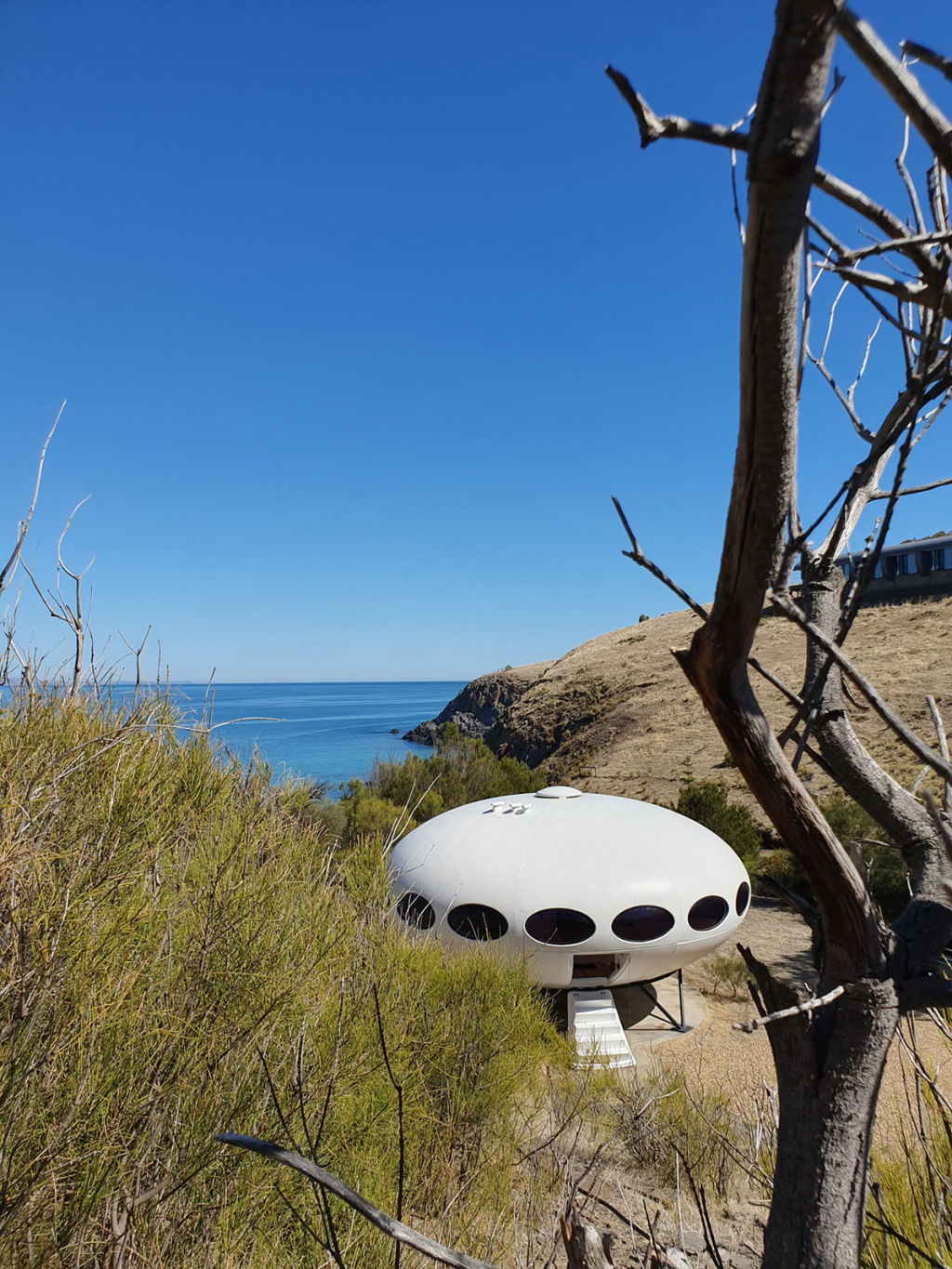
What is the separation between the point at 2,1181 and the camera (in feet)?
7.44

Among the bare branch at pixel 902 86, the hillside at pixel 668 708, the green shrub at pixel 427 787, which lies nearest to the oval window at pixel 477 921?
the green shrub at pixel 427 787

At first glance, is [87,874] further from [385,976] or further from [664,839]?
[664,839]

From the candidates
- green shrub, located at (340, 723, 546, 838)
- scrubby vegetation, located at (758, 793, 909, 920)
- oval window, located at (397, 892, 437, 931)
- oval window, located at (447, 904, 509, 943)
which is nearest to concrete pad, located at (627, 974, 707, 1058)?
scrubby vegetation, located at (758, 793, 909, 920)

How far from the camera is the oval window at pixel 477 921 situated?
28.2ft

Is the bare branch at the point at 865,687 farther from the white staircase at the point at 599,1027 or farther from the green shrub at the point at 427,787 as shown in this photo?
the green shrub at the point at 427,787

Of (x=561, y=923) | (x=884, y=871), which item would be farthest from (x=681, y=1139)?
(x=884, y=871)

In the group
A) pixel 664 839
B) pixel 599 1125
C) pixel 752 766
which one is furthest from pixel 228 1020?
pixel 664 839

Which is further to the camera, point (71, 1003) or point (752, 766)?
point (71, 1003)

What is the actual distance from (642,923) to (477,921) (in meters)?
2.00

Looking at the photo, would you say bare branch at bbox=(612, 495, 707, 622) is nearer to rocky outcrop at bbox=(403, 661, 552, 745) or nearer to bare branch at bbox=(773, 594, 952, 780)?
bare branch at bbox=(773, 594, 952, 780)

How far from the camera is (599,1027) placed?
8773 mm

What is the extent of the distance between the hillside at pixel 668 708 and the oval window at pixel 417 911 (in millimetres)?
16604

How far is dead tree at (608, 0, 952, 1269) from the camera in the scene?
1.00m

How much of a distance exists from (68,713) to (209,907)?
1.44 metres
